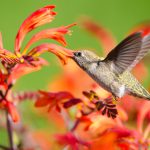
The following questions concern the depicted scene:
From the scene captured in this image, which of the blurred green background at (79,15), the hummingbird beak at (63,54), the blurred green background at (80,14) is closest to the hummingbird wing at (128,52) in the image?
the hummingbird beak at (63,54)

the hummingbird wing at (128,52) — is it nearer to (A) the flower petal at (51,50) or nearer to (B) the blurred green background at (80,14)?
(A) the flower petal at (51,50)

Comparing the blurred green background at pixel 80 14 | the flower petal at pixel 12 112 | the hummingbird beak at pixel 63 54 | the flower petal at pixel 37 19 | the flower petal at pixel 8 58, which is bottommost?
the blurred green background at pixel 80 14

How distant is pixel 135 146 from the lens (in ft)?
6.32

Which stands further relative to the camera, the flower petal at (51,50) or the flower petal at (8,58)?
the flower petal at (51,50)

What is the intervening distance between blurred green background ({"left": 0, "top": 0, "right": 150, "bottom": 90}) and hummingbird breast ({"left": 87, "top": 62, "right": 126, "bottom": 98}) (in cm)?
296

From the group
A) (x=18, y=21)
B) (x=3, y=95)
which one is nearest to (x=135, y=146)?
(x=3, y=95)

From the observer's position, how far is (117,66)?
1.93 metres

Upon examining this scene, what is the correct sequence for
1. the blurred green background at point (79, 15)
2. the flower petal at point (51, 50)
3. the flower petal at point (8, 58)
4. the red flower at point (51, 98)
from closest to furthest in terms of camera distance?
1. the flower petal at point (8, 58)
2. the flower petal at point (51, 50)
3. the red flower at point (51, 98)
4. the blurred green background at point (79, 15)

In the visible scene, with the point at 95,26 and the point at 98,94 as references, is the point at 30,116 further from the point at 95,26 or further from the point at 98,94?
the point at 98,94

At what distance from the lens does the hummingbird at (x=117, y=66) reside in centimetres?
184

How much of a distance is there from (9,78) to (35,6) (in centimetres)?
381

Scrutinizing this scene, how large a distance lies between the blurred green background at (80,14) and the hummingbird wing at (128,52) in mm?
3006

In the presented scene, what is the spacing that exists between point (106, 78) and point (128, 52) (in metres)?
0.16

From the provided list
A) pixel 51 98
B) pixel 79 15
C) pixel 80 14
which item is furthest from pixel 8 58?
pixel 80 14
